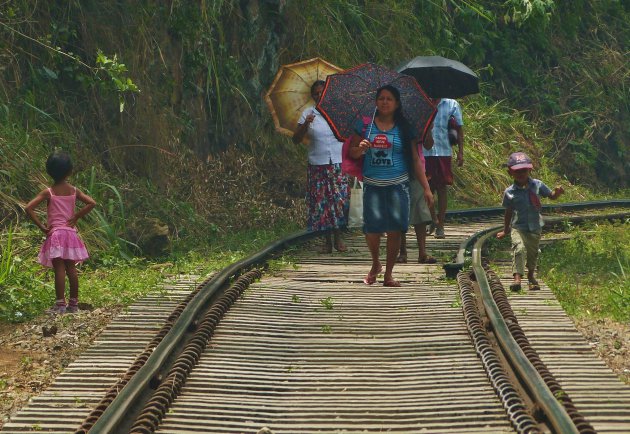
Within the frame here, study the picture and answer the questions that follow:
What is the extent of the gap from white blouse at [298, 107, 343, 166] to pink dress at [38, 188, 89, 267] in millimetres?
3602

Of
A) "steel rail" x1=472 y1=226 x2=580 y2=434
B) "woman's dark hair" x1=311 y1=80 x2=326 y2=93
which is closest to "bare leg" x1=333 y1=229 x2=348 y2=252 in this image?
"woman's dark hair" x1=311 y1=80 x2=326 y2=93

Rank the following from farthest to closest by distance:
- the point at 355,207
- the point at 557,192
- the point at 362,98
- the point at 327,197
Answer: the point at 355,207 < the point at 327,197 < the point at 362,98 < the point at 557,192

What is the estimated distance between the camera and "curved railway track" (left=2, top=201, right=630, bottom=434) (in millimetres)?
6434

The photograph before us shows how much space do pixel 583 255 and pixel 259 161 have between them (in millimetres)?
5469

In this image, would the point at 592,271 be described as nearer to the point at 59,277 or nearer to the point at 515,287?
the point at 515,287

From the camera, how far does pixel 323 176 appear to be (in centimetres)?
1308

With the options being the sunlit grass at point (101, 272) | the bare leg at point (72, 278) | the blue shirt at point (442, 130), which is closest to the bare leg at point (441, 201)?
the blue shirt at point (442, 130)

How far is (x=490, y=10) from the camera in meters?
24.2

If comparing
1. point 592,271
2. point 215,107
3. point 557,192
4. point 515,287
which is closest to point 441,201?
point 592,271

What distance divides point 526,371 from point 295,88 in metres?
6.61

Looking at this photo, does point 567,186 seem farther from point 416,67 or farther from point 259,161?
point 416,67

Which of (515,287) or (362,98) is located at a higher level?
(362,98)

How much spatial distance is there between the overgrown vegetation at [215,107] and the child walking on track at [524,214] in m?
3.65

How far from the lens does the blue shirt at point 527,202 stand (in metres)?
10.6
